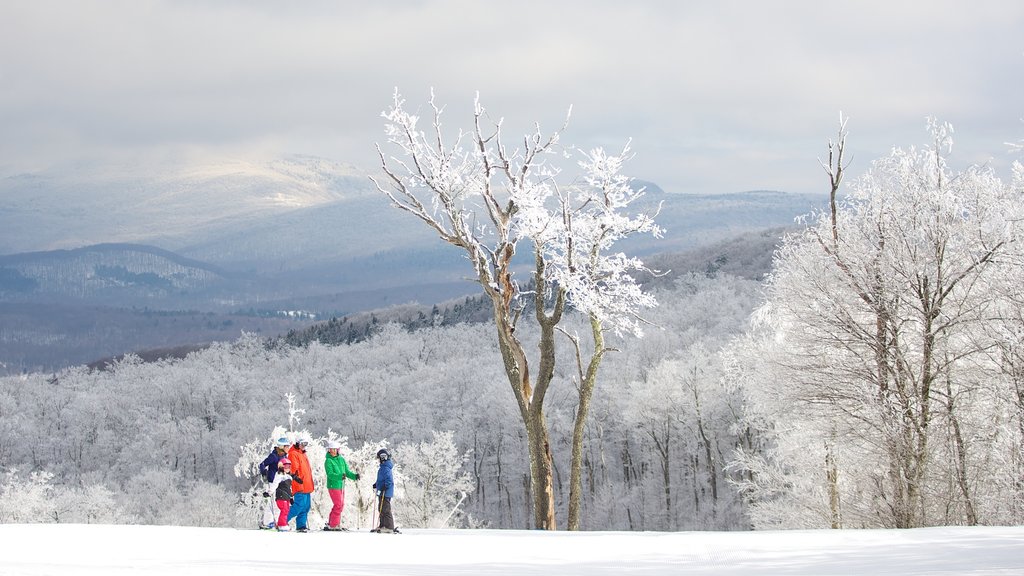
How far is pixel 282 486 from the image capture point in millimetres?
17953

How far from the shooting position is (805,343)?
22547mm

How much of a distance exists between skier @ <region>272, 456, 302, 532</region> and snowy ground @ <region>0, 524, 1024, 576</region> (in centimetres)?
191

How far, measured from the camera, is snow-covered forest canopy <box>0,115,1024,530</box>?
21.1 meters

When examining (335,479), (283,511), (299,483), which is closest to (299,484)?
(299,483)

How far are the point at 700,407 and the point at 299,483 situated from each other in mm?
50590

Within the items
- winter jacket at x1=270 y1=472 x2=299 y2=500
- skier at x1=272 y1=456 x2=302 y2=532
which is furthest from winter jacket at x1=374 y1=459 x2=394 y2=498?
winter jacket at x1=270 y1=472 x2=299 y2=500

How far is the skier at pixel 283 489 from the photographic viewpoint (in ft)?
58.7

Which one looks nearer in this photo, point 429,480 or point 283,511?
point 283,511

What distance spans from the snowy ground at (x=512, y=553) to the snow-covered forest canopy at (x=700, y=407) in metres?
7.36

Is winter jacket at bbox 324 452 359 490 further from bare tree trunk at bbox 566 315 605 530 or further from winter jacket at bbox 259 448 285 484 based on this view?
bare tree trunk at bbox 566 315 605 530

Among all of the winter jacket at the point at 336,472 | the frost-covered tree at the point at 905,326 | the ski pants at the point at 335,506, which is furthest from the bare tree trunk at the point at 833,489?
the ski pants at the point at 335,506

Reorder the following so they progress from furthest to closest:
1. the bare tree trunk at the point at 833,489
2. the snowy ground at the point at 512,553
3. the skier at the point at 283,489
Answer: the bare tree trunk at the point at 833,489 → the skier at the point at 283,489 → the snowy ground at the point at 512,553

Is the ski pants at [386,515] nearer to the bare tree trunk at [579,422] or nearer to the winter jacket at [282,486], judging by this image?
the winter jacket at [282,486]

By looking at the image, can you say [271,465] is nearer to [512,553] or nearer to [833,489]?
[512,553]
